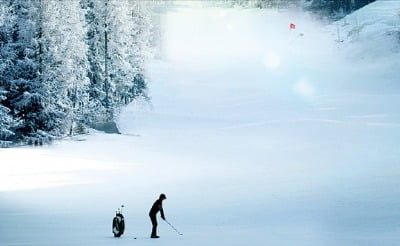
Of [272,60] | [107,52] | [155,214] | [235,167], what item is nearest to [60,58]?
[107,52]

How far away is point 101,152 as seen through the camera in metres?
29.8

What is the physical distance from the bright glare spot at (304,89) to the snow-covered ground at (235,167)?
0.40 ft

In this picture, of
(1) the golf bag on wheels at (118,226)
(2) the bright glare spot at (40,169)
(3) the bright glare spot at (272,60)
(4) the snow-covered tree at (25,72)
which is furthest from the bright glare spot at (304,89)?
(1) the golf bag on wheels at (118,226)

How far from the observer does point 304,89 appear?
65.6m

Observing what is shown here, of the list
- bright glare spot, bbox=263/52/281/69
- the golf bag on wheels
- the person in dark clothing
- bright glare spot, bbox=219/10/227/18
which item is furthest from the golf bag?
bright glare spot, bbox=219/10/227/18

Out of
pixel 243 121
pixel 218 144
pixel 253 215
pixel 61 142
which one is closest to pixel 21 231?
pixel 253 215

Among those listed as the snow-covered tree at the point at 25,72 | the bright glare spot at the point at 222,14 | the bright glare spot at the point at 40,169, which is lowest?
the bright glare spot at the point at 40,169

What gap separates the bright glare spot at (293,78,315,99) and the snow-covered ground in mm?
122

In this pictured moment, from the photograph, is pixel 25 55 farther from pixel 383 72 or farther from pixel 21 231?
pixel 383 72

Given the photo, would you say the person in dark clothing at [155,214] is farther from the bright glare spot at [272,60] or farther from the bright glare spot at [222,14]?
the bright glare spot at [222,14]

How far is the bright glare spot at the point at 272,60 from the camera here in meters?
82.5

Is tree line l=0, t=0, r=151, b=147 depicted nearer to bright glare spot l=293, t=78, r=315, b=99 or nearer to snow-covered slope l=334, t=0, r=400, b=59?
bright glare spot l=293, t=78, r=315, b=99

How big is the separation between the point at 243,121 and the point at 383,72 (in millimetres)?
29258

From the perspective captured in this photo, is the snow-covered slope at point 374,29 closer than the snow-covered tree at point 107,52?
No
